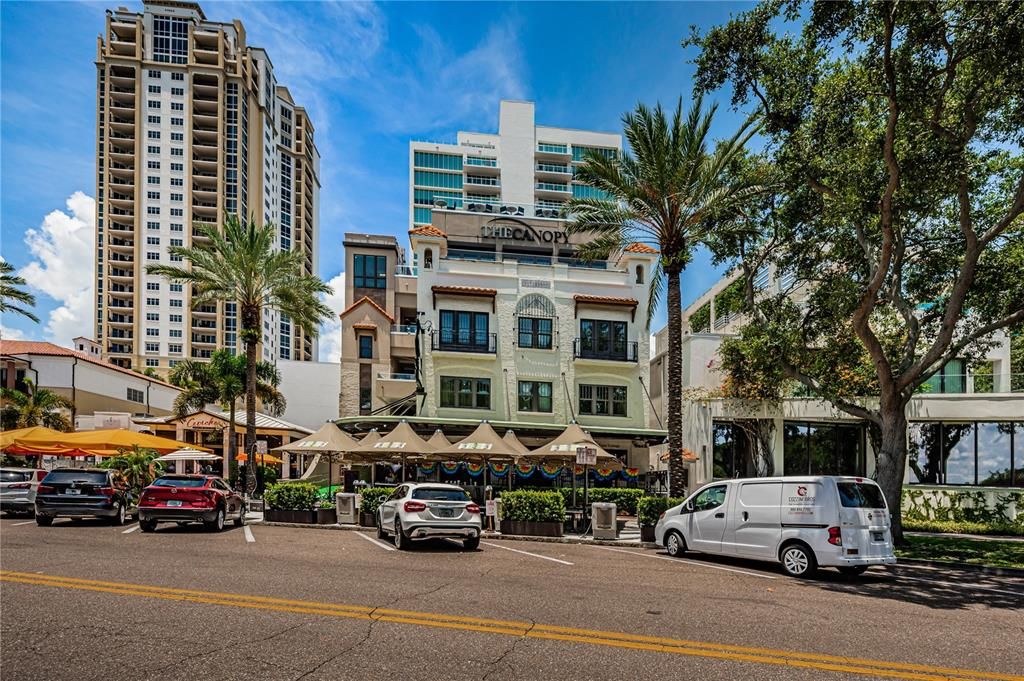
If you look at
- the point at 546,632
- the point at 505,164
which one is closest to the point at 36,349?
the point at 546,632

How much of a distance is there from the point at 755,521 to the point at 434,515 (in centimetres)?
683

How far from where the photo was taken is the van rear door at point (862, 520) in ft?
39.1

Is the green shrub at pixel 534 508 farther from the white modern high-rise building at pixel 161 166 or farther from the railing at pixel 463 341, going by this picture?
the white modern high-rise building at pixel 161 166

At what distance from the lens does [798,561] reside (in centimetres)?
1230

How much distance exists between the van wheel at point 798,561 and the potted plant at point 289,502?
46.0ft

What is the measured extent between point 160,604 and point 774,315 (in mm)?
18899

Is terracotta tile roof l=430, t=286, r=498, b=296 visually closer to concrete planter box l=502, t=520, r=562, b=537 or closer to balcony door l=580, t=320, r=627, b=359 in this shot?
balcony door l=580, t=320, r=627, b=359

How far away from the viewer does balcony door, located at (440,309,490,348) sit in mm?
32031

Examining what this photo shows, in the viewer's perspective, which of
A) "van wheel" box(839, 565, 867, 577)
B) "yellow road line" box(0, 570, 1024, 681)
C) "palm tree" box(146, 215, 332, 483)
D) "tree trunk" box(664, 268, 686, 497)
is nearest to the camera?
"yellow road line" box(0, 570, 1024, 681)

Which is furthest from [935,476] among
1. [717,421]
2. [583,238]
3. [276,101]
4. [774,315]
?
[276,101]

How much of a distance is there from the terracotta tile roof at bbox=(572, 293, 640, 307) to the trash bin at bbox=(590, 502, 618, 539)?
1607 centimetres

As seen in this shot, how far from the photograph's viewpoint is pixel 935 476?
2717cm

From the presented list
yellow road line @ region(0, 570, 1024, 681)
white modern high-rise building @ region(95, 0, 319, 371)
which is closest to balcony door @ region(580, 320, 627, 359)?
yellow road line @ region(0, 570, 1024, 681)

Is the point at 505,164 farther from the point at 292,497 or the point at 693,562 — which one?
the point at 693,562
